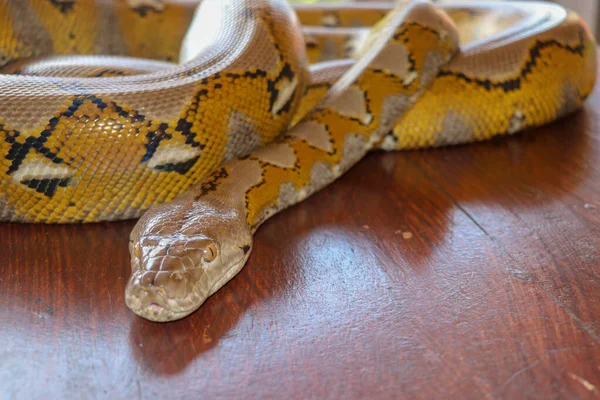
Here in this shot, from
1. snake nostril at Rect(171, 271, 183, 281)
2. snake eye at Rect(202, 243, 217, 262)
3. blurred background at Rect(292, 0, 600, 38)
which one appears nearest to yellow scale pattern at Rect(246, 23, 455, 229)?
snake eye at Rect(202, 243, 217, 262)

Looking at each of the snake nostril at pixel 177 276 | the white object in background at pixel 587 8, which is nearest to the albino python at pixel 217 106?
the snake nostril at pixel 177 276

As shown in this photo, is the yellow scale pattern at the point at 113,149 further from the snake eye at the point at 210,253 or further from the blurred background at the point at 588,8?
the blurred background at the point at 588,8

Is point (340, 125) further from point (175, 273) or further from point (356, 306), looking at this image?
point (175, 273)

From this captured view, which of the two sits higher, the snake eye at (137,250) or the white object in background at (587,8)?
the white object in background at (587,8)

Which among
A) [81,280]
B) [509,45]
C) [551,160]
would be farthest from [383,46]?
[81,280]

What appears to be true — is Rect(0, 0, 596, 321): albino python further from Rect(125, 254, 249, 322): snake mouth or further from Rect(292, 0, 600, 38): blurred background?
Rect(292, 0, 600, 38): blurred background

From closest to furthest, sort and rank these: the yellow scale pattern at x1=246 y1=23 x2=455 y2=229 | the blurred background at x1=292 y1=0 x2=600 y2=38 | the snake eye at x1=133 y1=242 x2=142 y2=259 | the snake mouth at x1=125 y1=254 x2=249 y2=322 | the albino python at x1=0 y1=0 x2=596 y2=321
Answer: the snake mouth at x1=125 y1=254 x2=249 y2=322, the snake eye at x1=133 y1=242 x2=142 y2=259, the albino python at x1=0 y1=0 x2=596 y2=321, the yellow scale pattern at x1=246 y1=23 x2=455 y2=229, the blurred background at x1=292 y1=0 x2=600 y2=38

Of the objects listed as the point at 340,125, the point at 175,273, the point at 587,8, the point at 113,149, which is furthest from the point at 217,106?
the point at 587,8
